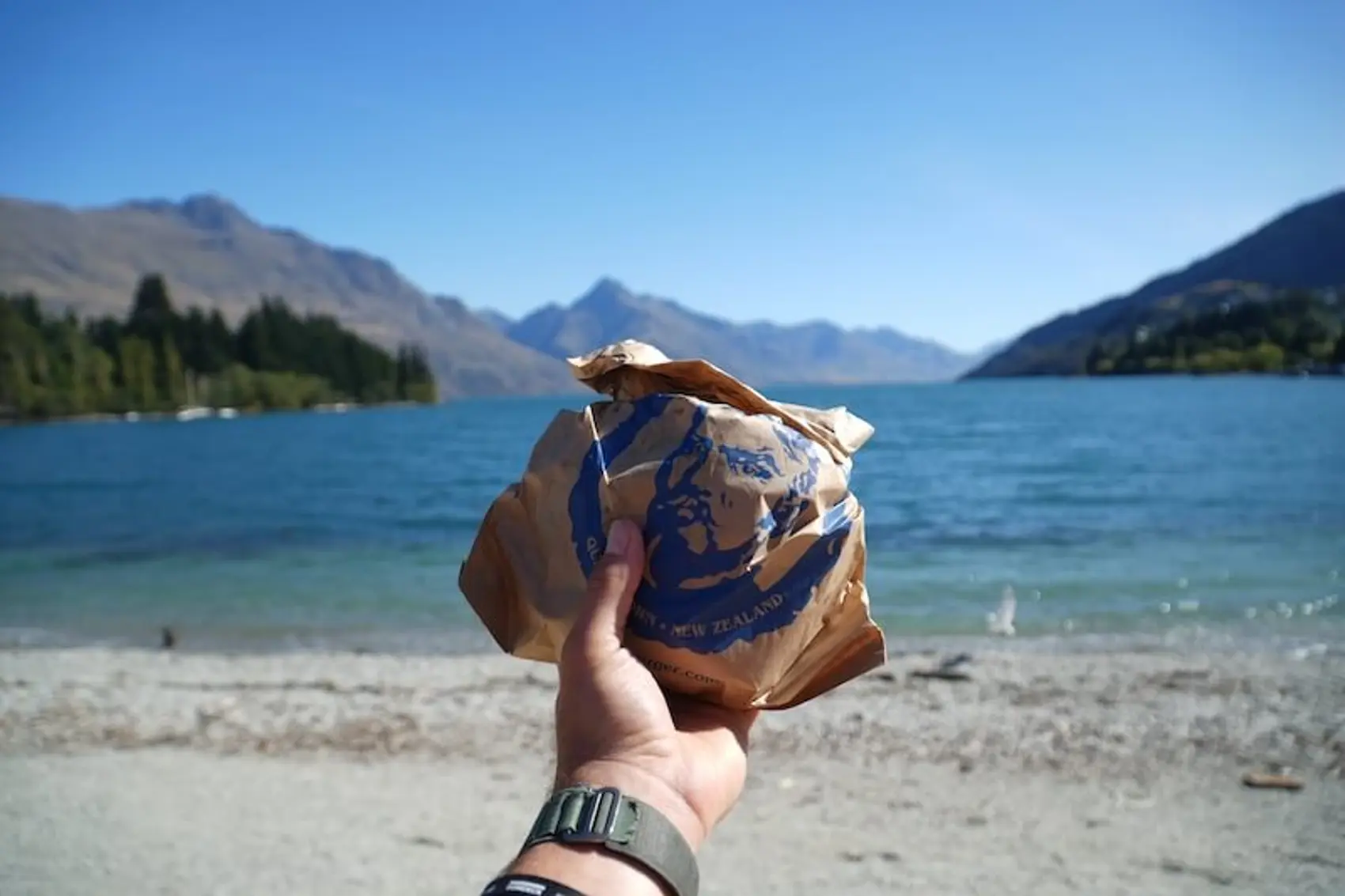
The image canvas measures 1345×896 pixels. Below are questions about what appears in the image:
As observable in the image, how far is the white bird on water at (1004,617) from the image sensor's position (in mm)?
14874

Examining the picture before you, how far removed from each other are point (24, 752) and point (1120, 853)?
8.35 meters

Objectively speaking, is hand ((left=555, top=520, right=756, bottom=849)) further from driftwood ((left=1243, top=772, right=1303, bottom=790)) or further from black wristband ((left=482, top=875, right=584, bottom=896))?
driftwood ((left=1243, top=772, right=1303, bottom=790))

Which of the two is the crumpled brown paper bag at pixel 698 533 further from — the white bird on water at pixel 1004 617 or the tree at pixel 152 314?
the tree at pixel 152 314

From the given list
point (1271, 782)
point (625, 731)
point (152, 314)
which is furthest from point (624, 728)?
point (152, 314)

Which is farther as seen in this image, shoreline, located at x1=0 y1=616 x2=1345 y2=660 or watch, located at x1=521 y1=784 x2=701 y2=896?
shoreline, located at x1=0 y1=616 x2=1345 y2=660

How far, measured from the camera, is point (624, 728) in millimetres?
1869

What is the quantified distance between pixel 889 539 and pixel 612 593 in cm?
2342

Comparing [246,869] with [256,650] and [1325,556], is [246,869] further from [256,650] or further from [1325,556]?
[1325,556]

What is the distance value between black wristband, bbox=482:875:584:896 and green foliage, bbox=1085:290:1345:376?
561 ft

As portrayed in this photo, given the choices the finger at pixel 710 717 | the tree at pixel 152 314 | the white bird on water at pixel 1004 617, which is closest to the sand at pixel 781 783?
the white bird on water at pixel 1004 617

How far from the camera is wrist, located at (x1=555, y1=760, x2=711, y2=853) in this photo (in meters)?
1.76

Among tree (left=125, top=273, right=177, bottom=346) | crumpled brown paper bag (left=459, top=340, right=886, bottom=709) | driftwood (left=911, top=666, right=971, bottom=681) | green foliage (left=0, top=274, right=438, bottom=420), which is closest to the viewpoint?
crumpled brown paper bag (left=459, top=340, right=886, bottom=709)

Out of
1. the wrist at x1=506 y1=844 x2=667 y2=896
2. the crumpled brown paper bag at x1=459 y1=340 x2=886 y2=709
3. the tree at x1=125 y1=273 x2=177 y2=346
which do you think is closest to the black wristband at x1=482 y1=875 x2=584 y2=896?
the wrist at x1=506 y1=844 x2=667 y2=896

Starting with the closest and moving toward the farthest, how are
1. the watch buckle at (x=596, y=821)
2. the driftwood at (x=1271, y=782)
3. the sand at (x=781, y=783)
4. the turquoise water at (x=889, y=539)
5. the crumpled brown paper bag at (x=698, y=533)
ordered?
the watch buckle at (x=596, y=821) → the crumpled brown paper bag at (x=698, y=533) → the sand at (x=781, y=783) → the driftwood at (x=1271, y=782) → the turquoise water at (x=889, y=539)
